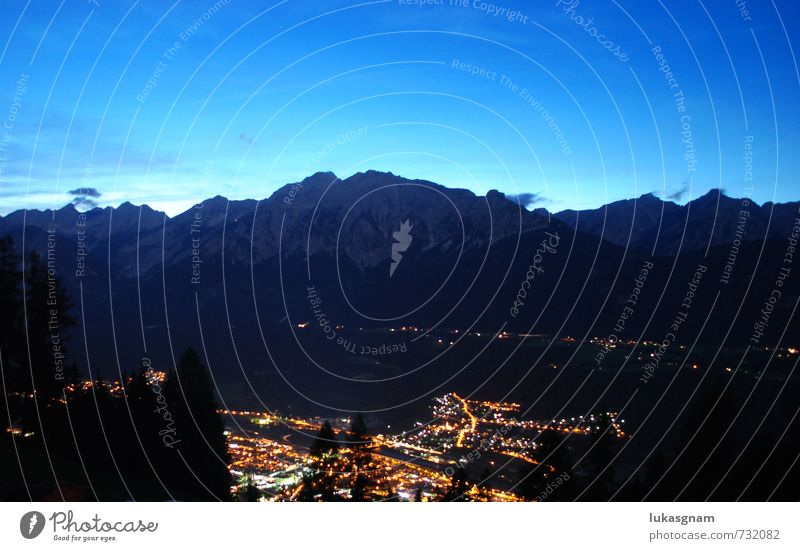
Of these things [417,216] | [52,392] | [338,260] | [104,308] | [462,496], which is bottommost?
[462,496]

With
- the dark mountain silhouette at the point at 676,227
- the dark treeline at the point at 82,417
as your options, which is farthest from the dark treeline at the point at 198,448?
the dark mountain silhouette at the point at 676,227

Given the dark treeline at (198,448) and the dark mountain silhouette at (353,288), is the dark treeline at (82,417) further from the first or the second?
the dark mountain silhouette at (353,288)

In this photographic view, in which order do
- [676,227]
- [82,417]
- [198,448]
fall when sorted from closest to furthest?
[82,417]
[198,448]
[676,227]

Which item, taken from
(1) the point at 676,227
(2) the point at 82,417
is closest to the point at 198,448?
(2) the point at 82,417

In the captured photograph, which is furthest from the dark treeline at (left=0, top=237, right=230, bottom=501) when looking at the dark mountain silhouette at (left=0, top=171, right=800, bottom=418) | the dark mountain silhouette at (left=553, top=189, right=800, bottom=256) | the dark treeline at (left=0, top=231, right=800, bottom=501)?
the dark mountain silhouette at (left=553, top=189, right=800, bottom=256)

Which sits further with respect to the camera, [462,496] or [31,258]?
[31,258]

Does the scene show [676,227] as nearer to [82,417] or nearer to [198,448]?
[198,448]

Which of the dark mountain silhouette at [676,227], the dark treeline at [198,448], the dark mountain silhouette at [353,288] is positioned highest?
the dark mountain silhouette at [676,227]

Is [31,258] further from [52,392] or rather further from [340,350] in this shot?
[340,350]
